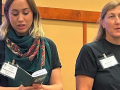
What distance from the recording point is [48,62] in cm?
160

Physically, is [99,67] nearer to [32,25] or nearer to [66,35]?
[32,25]

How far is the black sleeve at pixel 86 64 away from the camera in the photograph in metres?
1.66

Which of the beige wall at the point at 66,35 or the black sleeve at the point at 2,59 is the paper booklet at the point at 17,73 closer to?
the black sleeve at the point at 2,59

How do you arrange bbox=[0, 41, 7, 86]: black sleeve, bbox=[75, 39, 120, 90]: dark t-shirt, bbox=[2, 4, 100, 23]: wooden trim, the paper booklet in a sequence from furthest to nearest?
bbox=[2, 4, 100, 23]: wooden trim
bbox=[75, 39, 120, 90]: dark t-shirt
bbox=[0, 41, 7, 86]: black sleeve
the paper booklet

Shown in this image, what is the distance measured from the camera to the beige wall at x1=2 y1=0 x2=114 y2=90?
9.34 ft

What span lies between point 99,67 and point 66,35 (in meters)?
1.31

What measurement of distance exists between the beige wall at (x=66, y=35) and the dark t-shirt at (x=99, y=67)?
1.14 m

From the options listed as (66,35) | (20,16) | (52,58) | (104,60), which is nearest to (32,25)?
(20,16)

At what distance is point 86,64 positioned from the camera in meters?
1.69

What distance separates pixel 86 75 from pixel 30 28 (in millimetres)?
544

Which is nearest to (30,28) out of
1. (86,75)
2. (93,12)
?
(86,75)

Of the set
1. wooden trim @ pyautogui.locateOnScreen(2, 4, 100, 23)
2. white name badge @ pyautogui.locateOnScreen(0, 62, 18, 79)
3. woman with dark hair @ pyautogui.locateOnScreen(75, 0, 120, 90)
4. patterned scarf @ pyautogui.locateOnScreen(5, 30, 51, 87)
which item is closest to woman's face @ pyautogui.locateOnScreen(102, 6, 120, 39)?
woman with dark hair @ pyautogui.locateOnScreen(75, 0, 120, 90)

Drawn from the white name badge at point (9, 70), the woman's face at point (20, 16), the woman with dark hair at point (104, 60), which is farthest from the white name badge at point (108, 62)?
the white name badge at point (9, 70)

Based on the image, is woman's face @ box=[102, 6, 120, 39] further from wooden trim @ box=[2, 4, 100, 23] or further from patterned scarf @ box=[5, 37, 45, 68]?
wooden trim @ box=[2, 4, 100, 23]
